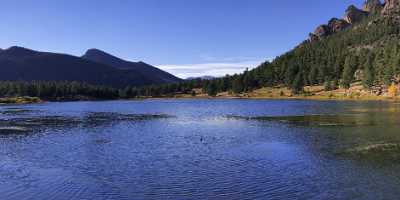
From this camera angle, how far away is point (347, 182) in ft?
115

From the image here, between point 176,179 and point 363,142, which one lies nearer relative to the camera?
point 176,179

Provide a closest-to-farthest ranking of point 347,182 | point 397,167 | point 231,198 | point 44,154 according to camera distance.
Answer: point 231,198
point 347,182
point 397,167
point 44,154

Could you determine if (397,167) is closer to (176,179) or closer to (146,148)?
(176,179)

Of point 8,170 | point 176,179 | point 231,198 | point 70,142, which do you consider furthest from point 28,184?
point 70,142

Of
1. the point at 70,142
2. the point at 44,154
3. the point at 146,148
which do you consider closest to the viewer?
the point at 44,154

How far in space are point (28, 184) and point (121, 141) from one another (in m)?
29.0

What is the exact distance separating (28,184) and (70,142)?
93.0ft

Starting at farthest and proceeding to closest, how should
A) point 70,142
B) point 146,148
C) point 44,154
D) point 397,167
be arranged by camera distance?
point 70,142 < point 146,148 < point 44,154 < point 397,167

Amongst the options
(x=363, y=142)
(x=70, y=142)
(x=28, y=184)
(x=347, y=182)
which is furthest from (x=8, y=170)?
(x=363, y=142)

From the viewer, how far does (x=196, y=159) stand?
47000 mm

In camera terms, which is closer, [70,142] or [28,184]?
[28,184]

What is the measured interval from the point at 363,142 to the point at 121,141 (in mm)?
32742

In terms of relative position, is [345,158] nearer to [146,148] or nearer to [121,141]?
[146,148]

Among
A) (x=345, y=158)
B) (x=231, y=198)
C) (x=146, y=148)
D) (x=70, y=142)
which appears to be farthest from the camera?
(x=70, y=142)
